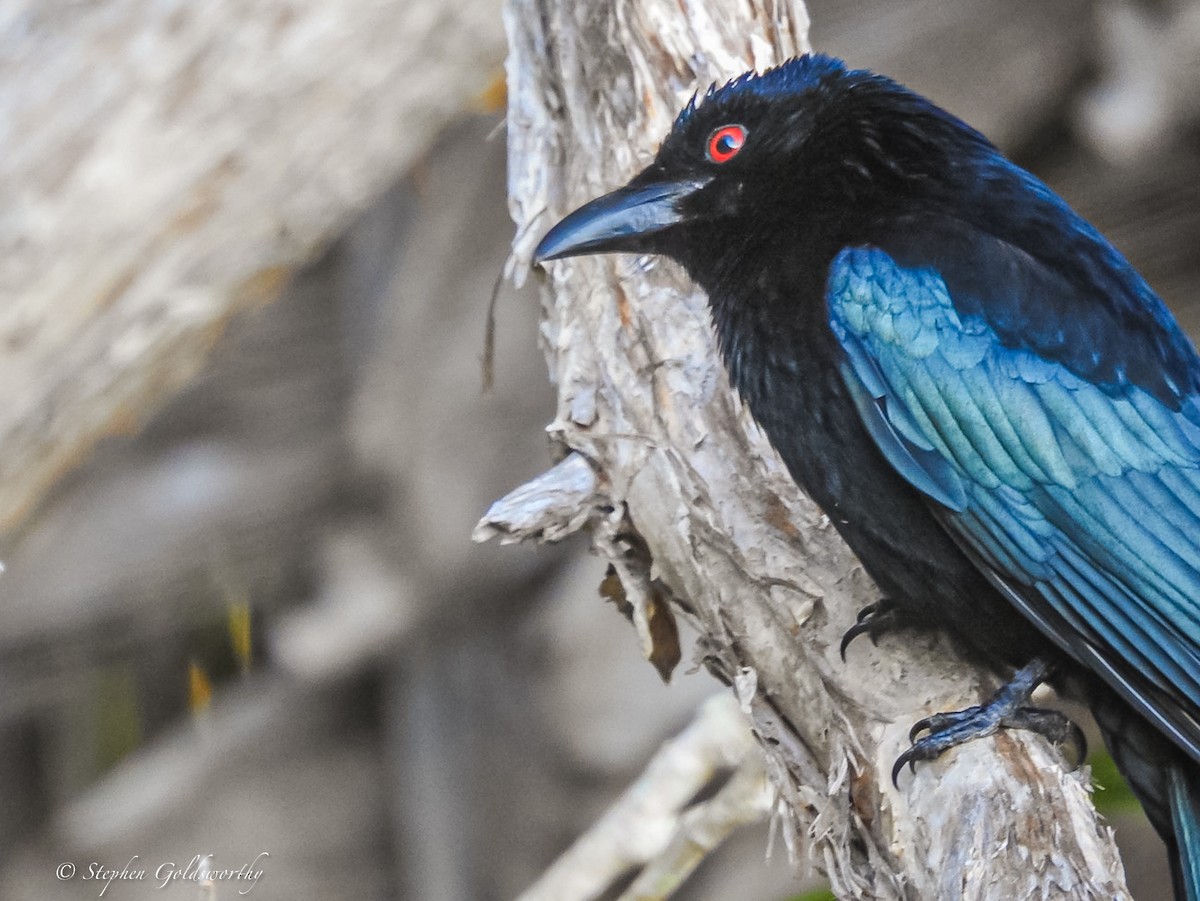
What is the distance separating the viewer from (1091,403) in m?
2.86

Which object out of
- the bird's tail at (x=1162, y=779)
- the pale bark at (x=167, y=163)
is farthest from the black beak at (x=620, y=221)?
the bird's tail at (x=1162, y=779)

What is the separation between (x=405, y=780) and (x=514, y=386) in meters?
1.55

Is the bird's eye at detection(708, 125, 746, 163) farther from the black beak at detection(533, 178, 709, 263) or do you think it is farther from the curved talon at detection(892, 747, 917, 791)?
the curved talon at detection(892, 747, 917, 791)

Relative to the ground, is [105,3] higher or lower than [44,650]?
higher

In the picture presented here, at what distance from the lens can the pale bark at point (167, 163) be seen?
3324 millimetres

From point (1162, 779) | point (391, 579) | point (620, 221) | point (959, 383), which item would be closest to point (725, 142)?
point (620, 221)

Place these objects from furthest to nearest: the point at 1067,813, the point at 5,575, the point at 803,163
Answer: the point at 5,575 → the point at 803,163 → the point at 1067,813

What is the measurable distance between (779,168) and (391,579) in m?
2.58

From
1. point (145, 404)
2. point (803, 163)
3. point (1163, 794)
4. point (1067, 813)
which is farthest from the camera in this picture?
point (145, 404)

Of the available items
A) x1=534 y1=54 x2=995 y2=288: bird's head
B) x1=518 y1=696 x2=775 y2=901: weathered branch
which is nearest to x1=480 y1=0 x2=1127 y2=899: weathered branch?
x1=534 y1=54 x2=995 y2=288: bird's head

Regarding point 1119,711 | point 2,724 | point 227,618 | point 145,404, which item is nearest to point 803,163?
point 1119,711

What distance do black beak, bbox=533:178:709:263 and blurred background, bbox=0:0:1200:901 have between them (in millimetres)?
1861

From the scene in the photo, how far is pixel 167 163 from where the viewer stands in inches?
137

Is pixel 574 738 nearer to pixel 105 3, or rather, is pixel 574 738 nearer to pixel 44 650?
pixel 44 650
